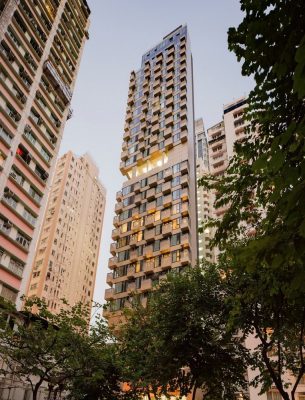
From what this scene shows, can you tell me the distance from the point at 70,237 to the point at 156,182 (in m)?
56.4

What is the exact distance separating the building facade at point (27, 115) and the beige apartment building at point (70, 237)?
2187 inches

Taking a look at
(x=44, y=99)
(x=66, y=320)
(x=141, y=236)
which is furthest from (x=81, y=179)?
(x=66, y=320)

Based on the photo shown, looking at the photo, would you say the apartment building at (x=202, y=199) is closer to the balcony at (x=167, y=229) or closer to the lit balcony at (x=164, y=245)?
the balcony at (x=167, y=229)

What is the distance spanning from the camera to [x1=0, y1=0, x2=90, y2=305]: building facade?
34.4 m

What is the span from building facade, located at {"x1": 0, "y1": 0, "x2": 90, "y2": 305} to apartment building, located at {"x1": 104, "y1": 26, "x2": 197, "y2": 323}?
15681 millimetres

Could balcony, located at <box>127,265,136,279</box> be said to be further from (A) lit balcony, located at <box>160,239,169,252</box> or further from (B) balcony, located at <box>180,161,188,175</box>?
(B) balcony, located at <box>180,161,188,175</box>

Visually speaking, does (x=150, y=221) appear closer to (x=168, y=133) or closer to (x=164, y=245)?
(x=164, y=245)

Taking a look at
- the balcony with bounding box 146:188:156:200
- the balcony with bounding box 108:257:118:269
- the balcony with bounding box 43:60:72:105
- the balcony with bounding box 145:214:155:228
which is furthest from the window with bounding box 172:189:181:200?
the balcony with bounding box 43:60:72:105

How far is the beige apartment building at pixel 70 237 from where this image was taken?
9325 cm

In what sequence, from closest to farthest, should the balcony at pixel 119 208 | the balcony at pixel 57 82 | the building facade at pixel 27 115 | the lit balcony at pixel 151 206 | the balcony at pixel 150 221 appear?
the building facade at pixel 27 115 → the balcony at pixel 57 82 → the balcony at pixel 150 221 → the lit balcony at pixel 151 206 → the balcony at pixel 119 208

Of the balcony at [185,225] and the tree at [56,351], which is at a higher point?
the balcony at [185,225]

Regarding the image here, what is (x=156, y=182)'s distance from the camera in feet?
193

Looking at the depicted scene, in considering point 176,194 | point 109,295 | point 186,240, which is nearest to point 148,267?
point 186,240

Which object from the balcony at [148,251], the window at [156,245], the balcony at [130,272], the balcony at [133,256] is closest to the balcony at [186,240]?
the window at [156,245]
